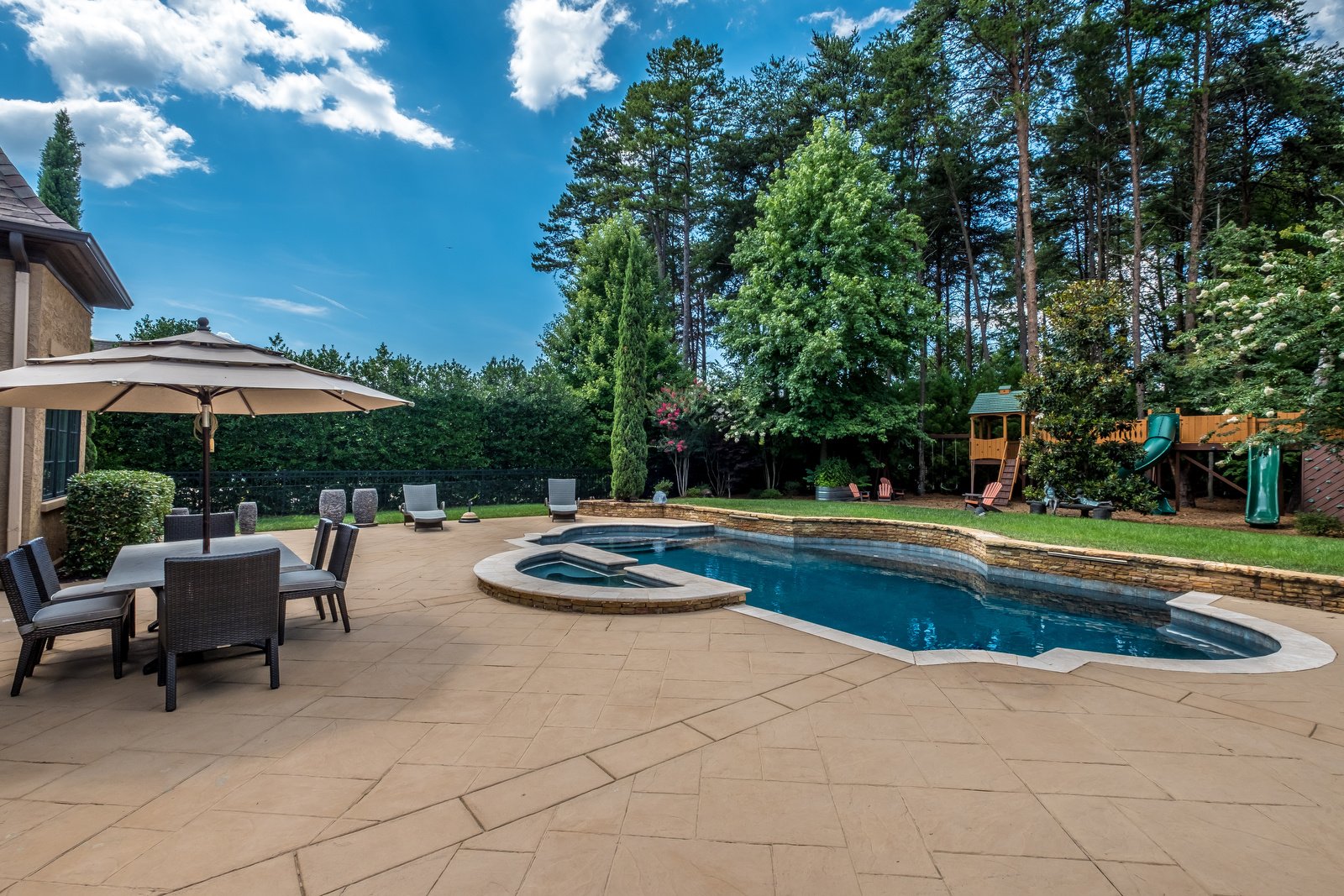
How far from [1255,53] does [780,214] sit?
44.7 feet

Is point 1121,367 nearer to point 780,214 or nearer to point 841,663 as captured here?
point 780,214

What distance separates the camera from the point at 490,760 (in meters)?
2.58

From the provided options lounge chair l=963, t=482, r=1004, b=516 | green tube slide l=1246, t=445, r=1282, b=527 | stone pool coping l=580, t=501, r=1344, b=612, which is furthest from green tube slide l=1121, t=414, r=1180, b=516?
stone pool coping l=580, t=501, r=1344, b=612

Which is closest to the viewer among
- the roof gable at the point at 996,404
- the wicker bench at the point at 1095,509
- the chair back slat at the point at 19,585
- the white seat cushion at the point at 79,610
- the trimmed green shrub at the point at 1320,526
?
the chair back slat at the point at 19,585

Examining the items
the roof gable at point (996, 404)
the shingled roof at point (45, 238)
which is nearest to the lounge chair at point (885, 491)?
the roof gable at point (996, 404)

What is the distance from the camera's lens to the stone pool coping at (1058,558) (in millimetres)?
5746

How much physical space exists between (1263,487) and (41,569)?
16.9 m

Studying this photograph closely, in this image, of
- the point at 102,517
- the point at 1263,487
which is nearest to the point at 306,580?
the point at 102,517

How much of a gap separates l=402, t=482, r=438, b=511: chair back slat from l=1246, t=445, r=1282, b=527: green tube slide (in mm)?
15402

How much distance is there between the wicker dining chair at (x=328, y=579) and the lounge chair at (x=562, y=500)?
764 centimetres

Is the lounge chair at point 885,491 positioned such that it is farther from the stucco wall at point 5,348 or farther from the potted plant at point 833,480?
the stucco wall at point 5,348

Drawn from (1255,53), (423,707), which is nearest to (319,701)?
(423,707)

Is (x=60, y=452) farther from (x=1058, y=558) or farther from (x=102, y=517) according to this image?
(x=1058, y=558)

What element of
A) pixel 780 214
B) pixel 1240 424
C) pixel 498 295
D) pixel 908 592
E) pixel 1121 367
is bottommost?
pixel 908 592
